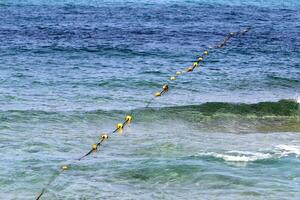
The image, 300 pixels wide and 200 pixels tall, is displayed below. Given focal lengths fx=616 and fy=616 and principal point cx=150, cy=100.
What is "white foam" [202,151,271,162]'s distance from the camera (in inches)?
515

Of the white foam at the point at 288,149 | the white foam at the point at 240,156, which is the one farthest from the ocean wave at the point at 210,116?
the white foam at the point at 240,156

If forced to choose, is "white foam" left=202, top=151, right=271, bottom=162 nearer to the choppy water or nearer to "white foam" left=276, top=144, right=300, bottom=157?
the choppy water

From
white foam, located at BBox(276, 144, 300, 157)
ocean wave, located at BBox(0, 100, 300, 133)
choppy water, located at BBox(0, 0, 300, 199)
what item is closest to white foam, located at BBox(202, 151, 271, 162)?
choppy water, located at BBox(0, 0, 300, 199)

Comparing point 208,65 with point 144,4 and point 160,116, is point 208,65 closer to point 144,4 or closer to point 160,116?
point 160,116

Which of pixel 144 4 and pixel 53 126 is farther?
pixel 144 4

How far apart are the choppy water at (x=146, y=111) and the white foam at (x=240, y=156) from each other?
2cm

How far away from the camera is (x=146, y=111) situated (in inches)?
715

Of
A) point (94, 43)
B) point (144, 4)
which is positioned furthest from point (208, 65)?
point (144, 4)

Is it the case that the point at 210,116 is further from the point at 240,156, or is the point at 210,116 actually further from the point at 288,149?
the point at 240,156

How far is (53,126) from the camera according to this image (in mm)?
16141

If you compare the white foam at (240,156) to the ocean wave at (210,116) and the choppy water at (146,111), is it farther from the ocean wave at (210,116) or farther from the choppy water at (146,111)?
the ocean wave at (210,116)

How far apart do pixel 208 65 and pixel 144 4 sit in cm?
2823

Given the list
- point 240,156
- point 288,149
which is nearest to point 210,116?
point 288,149

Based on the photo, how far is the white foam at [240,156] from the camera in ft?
42.9
